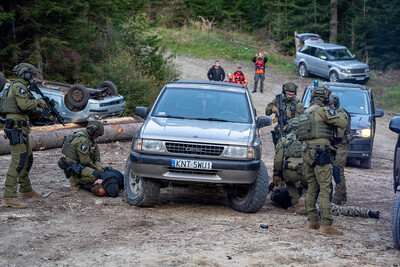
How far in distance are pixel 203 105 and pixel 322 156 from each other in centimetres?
236

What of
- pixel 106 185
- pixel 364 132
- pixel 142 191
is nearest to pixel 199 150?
pixel 142 191

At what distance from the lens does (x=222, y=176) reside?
751 cm

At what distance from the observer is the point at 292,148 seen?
8.45 meters

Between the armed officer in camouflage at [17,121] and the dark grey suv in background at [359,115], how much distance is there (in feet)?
24.2

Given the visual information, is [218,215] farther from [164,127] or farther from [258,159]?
[164,127]

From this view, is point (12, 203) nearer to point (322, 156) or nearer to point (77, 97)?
point (322, 156)

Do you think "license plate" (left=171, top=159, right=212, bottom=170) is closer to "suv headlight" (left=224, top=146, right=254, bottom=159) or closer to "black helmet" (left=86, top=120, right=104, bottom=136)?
"suv headlight" (left=224, top=146, right=254, bottom=159)

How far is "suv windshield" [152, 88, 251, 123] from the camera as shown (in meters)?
8.47

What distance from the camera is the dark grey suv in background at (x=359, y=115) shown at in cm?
1329

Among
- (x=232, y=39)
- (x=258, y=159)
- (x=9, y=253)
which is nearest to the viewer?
(x=9, y=253)

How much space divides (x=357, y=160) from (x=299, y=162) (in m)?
7.31

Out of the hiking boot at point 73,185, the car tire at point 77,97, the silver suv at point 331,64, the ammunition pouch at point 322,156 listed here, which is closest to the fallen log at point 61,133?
the car tire at point 77,97

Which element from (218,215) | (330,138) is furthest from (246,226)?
(330,138)

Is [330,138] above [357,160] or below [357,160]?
above
